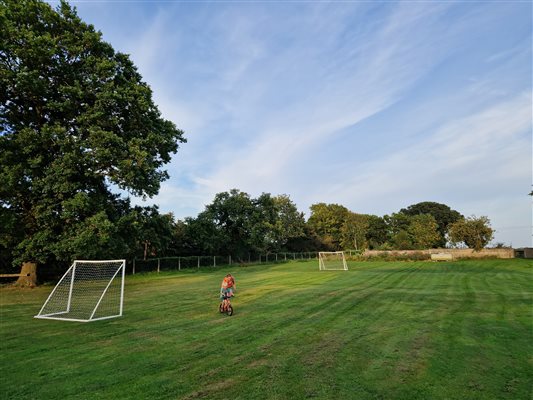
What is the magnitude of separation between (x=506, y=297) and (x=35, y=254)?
80.0ft

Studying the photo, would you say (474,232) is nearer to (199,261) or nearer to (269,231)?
(269,231)

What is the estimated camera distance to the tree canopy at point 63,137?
830 inches

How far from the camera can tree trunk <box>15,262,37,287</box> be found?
2369cm

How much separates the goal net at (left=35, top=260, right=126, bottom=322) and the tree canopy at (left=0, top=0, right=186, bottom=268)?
4.67 metres

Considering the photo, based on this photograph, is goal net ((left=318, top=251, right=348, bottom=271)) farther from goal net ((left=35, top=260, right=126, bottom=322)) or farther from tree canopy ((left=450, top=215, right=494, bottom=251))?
goal net ((left=35, top=260, right=126, bottom=322))

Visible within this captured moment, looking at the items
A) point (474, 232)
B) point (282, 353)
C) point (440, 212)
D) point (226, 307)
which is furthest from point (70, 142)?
point (440, 212)

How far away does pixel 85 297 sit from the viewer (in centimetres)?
1675

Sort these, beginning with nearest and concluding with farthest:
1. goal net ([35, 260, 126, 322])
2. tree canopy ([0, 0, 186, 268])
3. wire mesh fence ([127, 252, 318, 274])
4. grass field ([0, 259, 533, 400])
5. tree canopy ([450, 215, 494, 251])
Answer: grass field ([0, 259, 533, 400]) → goal net ([35, 260, 126, 322]) → tree canopy ([0, 0, 186, 268]) → wire mesh fence ([127, 252, 318, 274]) → tree canopy ([450, 215, 494, 251])

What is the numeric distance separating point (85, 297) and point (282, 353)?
41.8 ft

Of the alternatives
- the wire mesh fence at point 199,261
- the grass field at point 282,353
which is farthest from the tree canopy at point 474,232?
the grass field at point 282,353

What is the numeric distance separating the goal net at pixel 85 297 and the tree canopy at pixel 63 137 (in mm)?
4670

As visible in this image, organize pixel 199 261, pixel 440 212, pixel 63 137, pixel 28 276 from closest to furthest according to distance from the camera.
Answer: pixel 63 137, pixel 28 276, pixel 199 261, pixel 440 212

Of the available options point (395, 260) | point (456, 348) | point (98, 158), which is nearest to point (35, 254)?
point (98, 158)

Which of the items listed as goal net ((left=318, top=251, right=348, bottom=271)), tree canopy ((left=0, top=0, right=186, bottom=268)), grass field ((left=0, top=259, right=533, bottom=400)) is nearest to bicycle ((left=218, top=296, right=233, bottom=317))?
grass field ((left=0, top=259, right=533, bottom=400))
